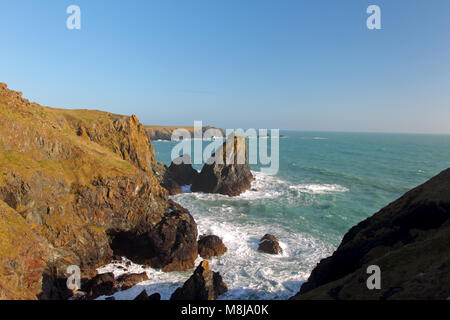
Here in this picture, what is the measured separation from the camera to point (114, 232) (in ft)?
93.5

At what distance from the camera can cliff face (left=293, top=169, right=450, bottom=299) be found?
1022 cm

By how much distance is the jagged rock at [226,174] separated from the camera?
5519 centimetres

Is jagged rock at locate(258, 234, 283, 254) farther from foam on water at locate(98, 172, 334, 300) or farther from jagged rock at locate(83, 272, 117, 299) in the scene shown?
jagged rock at locate(83, 272, 117, 299)

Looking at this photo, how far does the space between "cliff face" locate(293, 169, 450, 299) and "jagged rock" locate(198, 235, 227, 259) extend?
524 inches

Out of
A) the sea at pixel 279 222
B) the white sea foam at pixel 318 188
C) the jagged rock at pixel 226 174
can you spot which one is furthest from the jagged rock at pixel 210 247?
the white sea foam at pixel 318 188

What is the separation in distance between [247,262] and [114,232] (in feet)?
54.8

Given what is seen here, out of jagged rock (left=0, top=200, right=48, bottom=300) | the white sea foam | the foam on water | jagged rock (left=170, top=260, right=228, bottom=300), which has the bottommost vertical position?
the foam on water

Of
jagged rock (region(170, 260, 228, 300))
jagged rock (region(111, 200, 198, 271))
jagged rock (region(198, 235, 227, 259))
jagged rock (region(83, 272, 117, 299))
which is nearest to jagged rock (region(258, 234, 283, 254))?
jagged rock (region(198, 235, 227, 259))

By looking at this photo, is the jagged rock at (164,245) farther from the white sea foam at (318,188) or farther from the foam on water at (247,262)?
the white sea foam at (318,188)

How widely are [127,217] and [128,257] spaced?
4729 millimetres

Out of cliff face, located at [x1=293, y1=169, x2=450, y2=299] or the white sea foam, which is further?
the white sea foam

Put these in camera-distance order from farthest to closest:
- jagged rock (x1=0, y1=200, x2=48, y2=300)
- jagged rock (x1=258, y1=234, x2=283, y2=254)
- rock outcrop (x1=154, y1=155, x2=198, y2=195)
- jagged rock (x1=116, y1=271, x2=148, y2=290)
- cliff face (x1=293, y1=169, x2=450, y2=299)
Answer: rock outcrop (x1=154, y1=155, x2=198, y2=195) → jagged rock (x1=258, y1=234, x2=283, y2=254) → jagged rock (x1=116, y1=271, x2=148, y2=290) → jagged rock (x1=0, y1=200, x2=48, y2=300) → cliff face (x1=293, y1=169, x2=450, y2=299)
